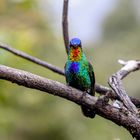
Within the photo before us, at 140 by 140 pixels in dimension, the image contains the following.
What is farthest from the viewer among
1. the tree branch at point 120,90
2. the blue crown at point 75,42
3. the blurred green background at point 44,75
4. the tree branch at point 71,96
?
the blurred green background at point 44,75

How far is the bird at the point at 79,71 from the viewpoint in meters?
3.77

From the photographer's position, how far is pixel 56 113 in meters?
11.0

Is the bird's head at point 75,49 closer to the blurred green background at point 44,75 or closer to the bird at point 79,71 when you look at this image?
the bird at point 79,71

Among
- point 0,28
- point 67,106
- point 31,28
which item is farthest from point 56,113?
point 0,28

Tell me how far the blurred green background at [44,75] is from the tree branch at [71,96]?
1073mm

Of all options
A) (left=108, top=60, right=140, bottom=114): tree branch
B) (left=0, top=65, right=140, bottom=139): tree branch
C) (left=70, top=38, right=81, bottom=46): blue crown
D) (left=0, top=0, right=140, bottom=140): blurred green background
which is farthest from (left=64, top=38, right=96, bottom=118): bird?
(left=0, top=0, right=140, bottom=140): blurred green background

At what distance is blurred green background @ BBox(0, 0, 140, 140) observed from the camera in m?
5.84

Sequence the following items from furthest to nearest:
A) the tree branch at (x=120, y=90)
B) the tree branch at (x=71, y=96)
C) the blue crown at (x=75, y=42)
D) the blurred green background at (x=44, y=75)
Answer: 1. the blurred green background at (x=44, y=75)
2. the blue crown at (x=75, y=42)
3. the tree branch at (x=120, y=90)
4. the tree branch at (x=71, y=96)

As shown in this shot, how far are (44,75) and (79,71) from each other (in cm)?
630

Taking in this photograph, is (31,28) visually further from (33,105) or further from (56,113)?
(56,113)

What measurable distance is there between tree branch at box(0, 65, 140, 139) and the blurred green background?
1.07 m

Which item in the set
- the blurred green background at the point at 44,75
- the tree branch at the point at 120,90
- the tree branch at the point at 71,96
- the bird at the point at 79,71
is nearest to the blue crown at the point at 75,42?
the bird at the point at 79,71

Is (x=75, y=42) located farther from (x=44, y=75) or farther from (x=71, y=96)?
(x=44, y=75)

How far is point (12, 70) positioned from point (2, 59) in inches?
56.0
